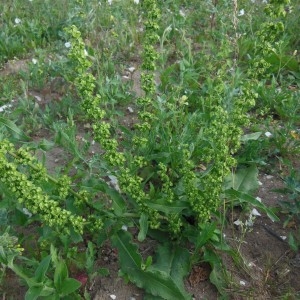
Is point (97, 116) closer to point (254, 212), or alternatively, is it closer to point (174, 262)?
point (174, 262)

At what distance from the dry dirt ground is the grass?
10cm

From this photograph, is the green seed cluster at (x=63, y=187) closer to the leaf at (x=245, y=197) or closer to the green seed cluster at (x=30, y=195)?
the green seed cluster at (x=30, y=195)

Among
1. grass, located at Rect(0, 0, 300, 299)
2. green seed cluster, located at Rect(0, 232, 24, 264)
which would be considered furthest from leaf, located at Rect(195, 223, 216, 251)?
green seed cluster, located at Rect(0, 232, 24, 264)

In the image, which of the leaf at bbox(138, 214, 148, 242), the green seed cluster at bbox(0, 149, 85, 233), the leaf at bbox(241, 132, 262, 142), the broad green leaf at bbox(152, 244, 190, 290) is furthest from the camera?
the leaf at bbox(241, 132, 262, 142)

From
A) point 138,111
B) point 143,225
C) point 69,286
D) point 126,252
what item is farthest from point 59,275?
point 138,111

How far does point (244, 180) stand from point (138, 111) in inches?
42.3

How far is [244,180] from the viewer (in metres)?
3.61

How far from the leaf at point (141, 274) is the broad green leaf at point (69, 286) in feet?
1.45

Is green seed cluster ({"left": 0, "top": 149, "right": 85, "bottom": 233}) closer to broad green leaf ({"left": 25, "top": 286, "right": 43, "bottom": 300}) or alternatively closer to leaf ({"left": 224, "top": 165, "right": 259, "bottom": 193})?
broad green leaf ({"left": 25, "top": 286, "right": 43, "bottom": 300})

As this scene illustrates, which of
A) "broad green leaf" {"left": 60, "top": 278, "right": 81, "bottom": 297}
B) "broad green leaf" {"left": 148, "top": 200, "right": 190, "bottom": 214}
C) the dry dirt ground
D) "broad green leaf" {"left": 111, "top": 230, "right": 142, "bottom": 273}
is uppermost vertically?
"broad green leaf" {"left": 148, "top": 200, "right": 190, "bottom": 214}

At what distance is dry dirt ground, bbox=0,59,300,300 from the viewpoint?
10.1ft

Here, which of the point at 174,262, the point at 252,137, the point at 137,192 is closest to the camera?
the point at 137,192

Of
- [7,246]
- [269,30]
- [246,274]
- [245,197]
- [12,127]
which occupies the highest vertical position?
[269,30]

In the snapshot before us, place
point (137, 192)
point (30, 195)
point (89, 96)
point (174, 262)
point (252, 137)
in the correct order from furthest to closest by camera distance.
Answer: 1. point (252, 137)
2. point (174, 262)
3. point (137, 192)
4. point (89, 96)
5. point (30, 195)
